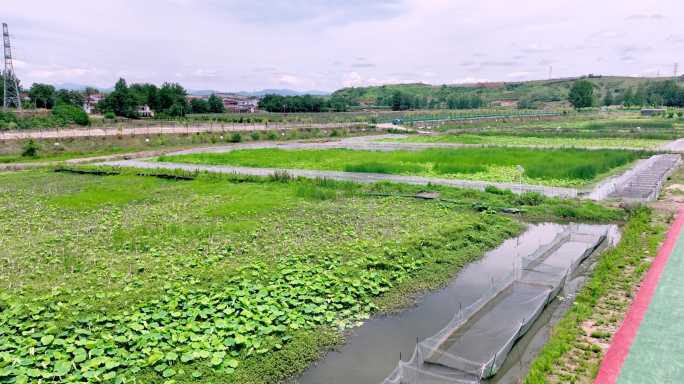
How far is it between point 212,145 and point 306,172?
21.5 meters

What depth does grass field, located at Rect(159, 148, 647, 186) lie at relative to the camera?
24.0 metres

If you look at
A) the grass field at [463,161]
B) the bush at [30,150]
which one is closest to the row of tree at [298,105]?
the grass field at [463,161]

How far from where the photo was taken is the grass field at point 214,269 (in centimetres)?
766

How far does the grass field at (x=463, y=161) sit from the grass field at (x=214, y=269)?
5.69 metres

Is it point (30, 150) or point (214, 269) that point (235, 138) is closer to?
point (30, 150)

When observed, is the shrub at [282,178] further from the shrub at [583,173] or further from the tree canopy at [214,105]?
the tree canopy at [214,105]

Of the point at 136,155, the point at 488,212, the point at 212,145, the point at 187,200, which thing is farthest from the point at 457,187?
the point at 212,145

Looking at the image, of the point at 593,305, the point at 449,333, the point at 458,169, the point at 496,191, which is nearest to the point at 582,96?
the point at 458,169

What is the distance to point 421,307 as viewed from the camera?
10031 mm

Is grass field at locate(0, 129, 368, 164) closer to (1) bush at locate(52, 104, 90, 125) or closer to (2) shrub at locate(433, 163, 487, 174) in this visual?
(1) bush at locate(52, 104, 90, 125)

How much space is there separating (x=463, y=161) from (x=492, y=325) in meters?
21.1

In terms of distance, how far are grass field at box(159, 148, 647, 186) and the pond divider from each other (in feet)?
38.3

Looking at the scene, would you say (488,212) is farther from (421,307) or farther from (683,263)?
(421,307)

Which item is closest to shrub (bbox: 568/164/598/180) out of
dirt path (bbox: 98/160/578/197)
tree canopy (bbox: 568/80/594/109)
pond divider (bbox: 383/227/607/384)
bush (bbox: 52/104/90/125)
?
dirt path (bbox: 98/160/578/197)
